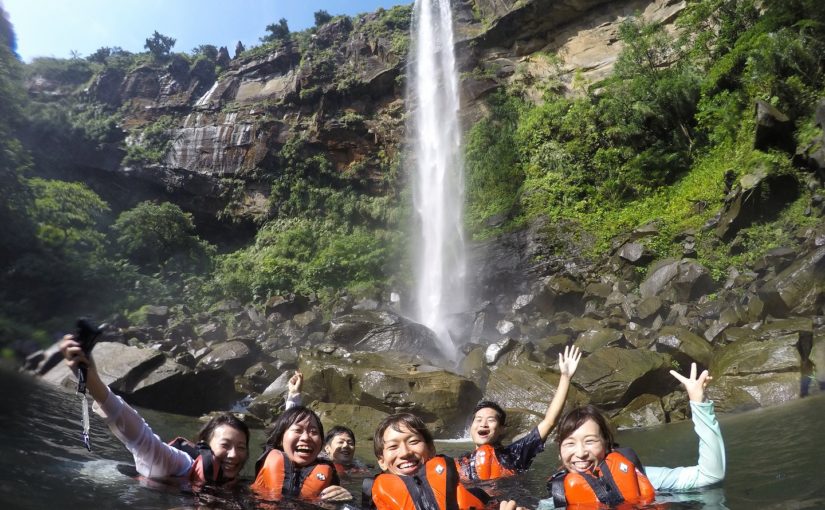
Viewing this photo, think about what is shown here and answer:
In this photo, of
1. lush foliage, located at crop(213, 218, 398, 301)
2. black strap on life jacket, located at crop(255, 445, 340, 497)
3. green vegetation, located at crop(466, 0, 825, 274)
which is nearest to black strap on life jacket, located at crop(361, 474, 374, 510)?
black strap on life jacket, located at crop(255, 445, 340, 497)

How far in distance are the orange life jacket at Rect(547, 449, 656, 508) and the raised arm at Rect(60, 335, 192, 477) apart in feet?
7.36

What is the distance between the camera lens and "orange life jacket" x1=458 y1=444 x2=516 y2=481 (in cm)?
401

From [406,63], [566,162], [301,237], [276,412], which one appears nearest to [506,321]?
[276,412]

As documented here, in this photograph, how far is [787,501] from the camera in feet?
10.2

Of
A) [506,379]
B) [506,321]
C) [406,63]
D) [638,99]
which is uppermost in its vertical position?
[406,63]

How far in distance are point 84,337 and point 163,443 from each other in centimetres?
103

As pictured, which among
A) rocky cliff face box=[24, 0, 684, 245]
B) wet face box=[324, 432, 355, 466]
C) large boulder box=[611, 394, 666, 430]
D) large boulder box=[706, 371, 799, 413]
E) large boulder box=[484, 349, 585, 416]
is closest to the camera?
wet face box=[324, 432, 355, 466]

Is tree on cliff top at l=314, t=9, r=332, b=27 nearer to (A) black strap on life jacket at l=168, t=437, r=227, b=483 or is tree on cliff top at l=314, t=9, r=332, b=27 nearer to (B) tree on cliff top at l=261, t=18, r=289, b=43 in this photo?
(B) tree on cliff top at l=261, t=18, r=289, b=43

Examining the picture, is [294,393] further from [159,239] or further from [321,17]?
[321,17]

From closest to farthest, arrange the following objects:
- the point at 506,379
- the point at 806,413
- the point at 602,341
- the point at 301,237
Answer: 1. the point at 806,413
2. the point at 506,379
3. the point at 602,341
4. the point at 301,237

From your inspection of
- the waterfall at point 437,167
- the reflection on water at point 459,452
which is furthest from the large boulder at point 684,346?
the waterfall at point 437,167

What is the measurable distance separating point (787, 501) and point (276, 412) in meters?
8.66

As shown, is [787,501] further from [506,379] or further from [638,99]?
[638,99]

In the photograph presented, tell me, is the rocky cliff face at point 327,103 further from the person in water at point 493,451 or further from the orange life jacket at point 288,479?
the orange life jacket at point 288,479
